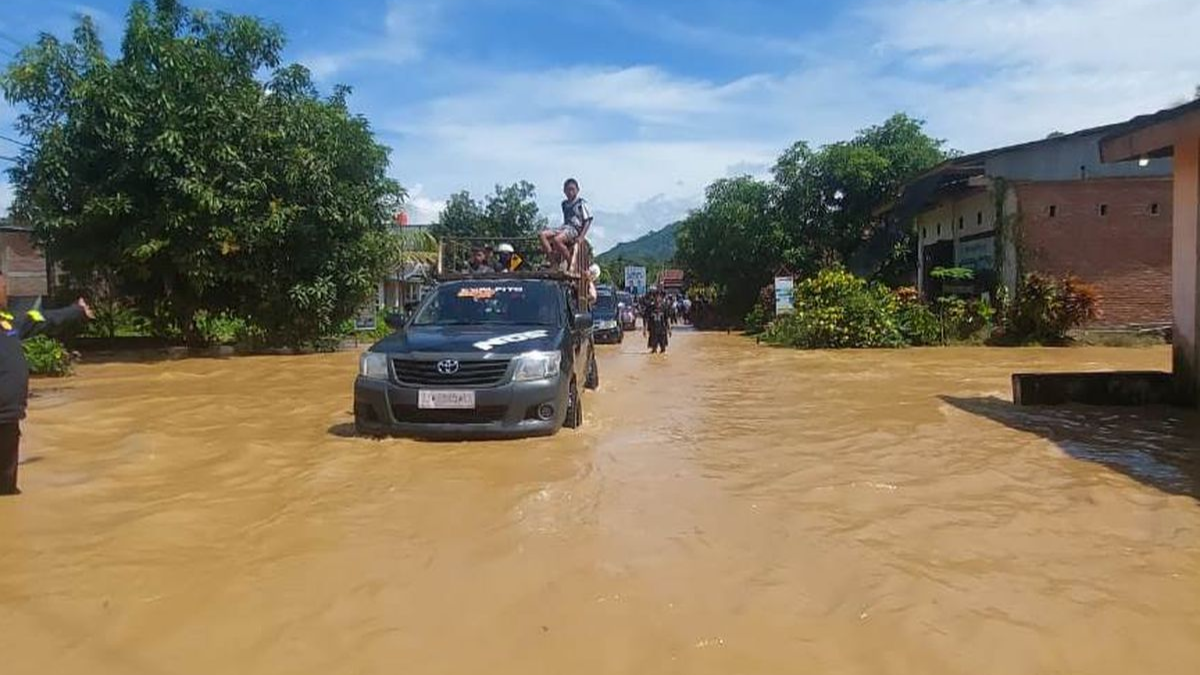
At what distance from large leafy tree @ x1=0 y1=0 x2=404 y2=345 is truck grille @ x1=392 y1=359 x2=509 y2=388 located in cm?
1210

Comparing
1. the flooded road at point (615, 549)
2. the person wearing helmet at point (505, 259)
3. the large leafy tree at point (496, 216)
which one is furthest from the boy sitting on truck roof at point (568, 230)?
the large leafy tree at point (496, 216)

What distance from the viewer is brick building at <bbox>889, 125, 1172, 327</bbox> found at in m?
22.7

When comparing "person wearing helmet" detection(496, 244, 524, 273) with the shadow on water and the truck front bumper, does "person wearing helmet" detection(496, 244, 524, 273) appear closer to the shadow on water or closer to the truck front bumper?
the truck front bumper

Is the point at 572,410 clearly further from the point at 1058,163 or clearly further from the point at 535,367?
the point at 1058,163

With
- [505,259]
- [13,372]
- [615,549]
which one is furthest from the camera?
[505,259]

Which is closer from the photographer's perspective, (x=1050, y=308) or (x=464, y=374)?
(x=464, y=374)

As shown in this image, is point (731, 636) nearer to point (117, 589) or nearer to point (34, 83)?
point (117, 589)

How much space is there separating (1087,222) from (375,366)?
2033cm

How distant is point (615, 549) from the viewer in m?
5.09

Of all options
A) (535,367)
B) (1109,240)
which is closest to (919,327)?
(1109,240)

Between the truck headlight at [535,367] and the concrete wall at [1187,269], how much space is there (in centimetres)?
705

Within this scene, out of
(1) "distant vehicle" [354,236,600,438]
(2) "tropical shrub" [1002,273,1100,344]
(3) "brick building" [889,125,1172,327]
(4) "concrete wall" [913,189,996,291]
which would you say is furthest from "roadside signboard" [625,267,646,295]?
(1) "distant vehicle" [354,236,600,438]

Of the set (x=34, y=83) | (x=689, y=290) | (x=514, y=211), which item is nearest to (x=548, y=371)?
(x=34, y=83)

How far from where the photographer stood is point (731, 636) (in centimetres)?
385
